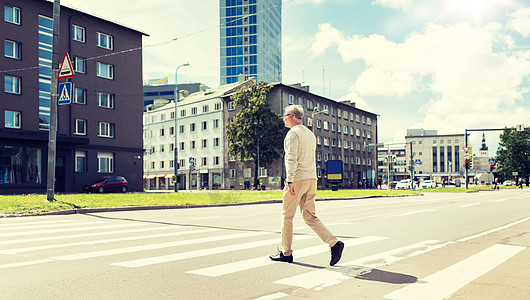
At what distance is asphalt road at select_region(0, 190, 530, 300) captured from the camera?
4223 millimetres

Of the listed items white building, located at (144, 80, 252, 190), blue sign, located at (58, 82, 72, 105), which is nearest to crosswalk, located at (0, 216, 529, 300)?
blue sign, located at (58, 82, 72, 105)

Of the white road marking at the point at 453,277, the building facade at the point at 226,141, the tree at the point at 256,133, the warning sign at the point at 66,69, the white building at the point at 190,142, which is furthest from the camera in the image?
the white building at the point at 190,142

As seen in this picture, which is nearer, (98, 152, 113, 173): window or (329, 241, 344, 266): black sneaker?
(329, 241, 344, 266): black sneaker

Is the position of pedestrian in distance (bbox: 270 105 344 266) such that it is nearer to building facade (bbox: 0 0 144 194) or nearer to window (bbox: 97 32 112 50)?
building facade (bbox: 0 0 144 194)

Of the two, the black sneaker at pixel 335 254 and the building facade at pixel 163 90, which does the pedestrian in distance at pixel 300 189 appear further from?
the building facade at pixel 163 90

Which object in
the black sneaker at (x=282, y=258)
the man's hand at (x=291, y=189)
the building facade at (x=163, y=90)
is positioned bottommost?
the black sneaker at (x=282, y=258)

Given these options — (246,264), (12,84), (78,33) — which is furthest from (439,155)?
(246,264)

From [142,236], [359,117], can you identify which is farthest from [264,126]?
[142,236]

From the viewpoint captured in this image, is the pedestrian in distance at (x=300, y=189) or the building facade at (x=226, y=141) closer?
the pedestrian in distance at (x=300, y=189)

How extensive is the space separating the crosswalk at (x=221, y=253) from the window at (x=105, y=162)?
31297mm

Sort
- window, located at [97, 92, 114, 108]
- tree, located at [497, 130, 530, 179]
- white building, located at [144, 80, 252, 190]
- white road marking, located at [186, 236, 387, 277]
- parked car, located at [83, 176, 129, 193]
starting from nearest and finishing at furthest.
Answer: white road marking, located at [186, 236, 387, 277] < parked car, located at [83, 176, 129, 193] < window, located at [97, 92, 114, 108] < white building, located at [144, 80, 252, 190] < tree, located at [497, 130, 530, 179]

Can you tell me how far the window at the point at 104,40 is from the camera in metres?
40.0

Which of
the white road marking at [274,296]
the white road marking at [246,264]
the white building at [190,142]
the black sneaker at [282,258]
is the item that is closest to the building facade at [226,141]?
the white building at [190,142]

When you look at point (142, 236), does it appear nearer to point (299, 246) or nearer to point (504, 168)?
point (299, 246)
